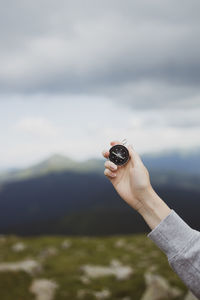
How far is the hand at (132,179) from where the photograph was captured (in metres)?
5.03

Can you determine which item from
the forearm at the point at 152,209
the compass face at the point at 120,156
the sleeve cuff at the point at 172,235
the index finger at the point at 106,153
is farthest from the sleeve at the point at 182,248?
the index finger at the point at 106,153

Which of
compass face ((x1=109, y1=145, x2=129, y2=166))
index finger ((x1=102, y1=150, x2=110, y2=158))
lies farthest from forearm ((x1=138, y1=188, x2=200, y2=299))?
index finger ((x1=102, y1=150, x2=110, y2=158))

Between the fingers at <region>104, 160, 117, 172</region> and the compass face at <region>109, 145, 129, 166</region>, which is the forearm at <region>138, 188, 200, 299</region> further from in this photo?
the compass face at <region>109, 145, 129, 166</region>

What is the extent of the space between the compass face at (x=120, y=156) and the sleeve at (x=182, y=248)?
1.72m

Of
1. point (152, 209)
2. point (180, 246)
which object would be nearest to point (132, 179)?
point (152, 209)

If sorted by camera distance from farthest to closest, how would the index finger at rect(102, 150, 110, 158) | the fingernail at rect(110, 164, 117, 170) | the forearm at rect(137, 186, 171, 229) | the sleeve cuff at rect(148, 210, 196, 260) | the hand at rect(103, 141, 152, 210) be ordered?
1. the index finger at rect(102, 150, 110, 158)
2. the fingernail at rect(110, 164, 117, 170)
3. the hand at rect(103, 141, 152, 210)
4. the forearm at rect(137, 186, 171, 229)
5. the sleeve cuff at rect(148, 210, 196, 260)

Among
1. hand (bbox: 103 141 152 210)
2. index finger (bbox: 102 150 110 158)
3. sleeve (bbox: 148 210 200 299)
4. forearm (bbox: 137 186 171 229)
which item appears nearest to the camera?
sleeve (bbox: 148 210 200 299)

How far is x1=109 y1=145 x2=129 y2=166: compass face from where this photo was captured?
5.80 metres

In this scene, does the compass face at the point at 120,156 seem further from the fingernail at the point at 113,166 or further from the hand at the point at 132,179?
the fingernail at the point at 113,166

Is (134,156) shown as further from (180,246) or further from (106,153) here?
(180,246)

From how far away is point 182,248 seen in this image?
4.02m

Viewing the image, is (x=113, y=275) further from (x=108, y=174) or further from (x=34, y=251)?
(x=34, y=251)

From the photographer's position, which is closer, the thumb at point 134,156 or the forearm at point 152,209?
the forearm at point 152,209

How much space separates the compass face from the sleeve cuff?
1.65 meters
